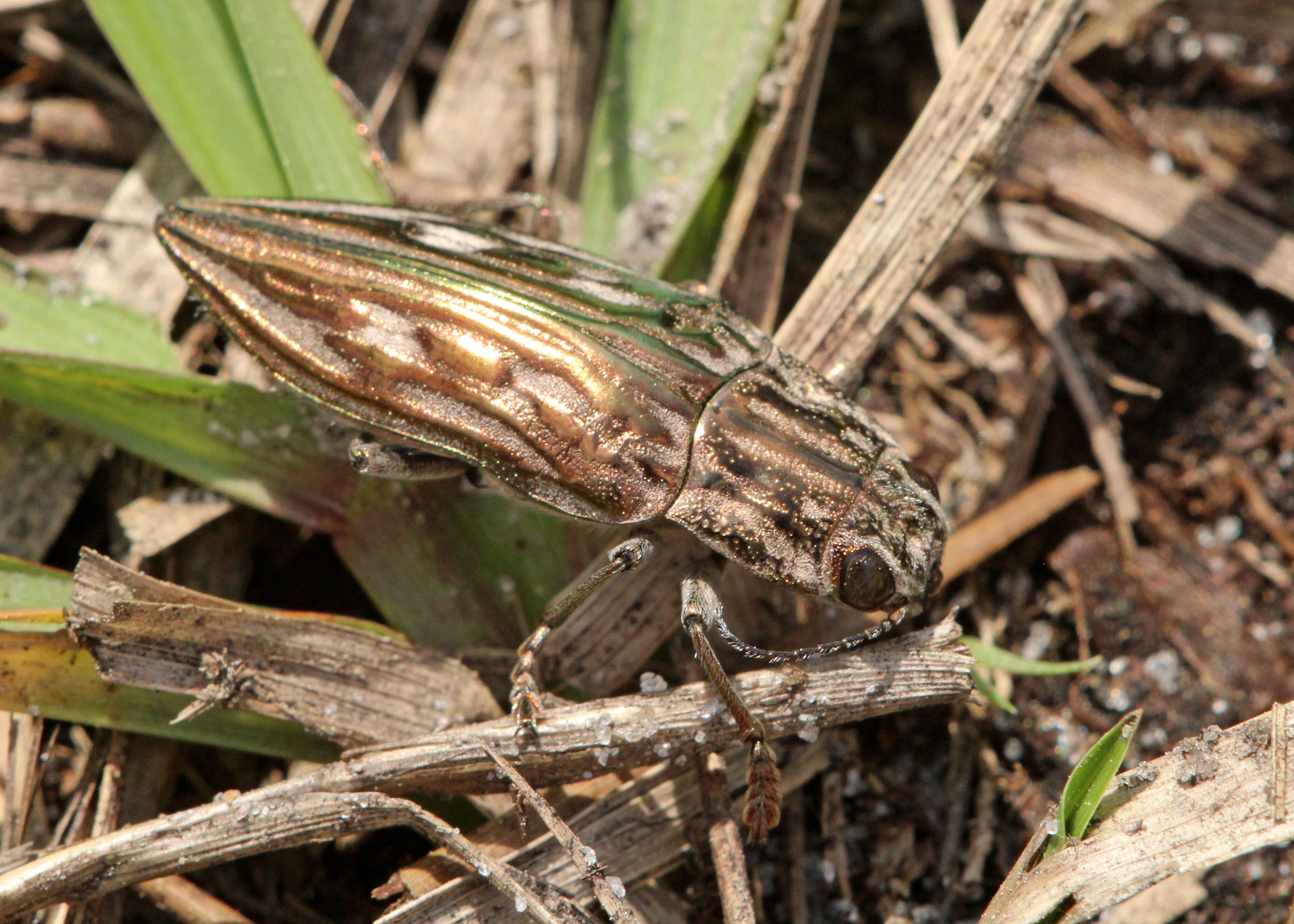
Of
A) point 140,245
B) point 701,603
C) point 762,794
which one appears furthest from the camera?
point 140,245

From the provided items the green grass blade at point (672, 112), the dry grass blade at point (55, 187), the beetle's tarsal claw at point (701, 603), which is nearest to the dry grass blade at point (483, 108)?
the green grass blade at point (672, 112)

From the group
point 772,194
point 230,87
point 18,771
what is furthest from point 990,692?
point 230,87

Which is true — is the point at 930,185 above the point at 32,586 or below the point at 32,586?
above

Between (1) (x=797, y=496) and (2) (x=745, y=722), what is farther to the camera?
(1) (x=797, y=496)

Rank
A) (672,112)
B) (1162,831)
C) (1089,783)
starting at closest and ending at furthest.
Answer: (1162,831) < (1089,783) < (672,112)

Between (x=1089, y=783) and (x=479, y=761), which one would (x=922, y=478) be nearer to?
(x=1089, y=783)

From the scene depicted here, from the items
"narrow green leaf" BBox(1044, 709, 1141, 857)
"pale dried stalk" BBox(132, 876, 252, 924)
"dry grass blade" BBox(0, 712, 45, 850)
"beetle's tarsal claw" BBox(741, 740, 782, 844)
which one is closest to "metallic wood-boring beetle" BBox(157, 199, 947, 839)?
"beetle's tarsal claw" BBox(741, 740, 782, 844)

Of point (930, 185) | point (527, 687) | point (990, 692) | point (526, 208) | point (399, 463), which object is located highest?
point (526, 208)
